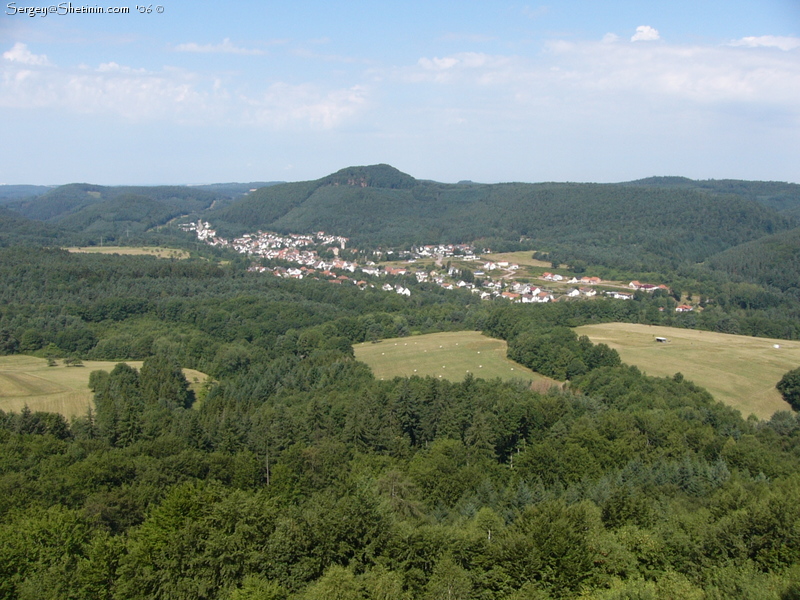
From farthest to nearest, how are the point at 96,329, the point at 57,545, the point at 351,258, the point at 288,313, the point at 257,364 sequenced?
the point at 351,258
the point at 288,313
the point at 96,329
the point at 257,364
the point at 57,545

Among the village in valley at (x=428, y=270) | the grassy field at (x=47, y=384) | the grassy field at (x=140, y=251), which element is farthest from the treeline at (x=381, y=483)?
the grassy field at (x=140, y=251)

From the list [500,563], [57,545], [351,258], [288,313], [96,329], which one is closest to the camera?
[500,563]

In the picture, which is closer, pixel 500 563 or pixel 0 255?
pixel 500 563

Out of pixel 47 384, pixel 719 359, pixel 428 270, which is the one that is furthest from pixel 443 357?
pixel 428 270

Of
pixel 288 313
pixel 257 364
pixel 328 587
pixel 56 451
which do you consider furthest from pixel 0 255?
pixel 328 587

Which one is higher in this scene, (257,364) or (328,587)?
(328,587)

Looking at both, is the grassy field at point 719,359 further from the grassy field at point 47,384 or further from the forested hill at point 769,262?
the forested hill at point 769,262

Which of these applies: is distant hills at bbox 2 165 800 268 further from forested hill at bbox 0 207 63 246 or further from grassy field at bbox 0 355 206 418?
grassy field at bbox 0 355 206 418

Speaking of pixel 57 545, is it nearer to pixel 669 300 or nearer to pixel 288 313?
pixel 288 313
